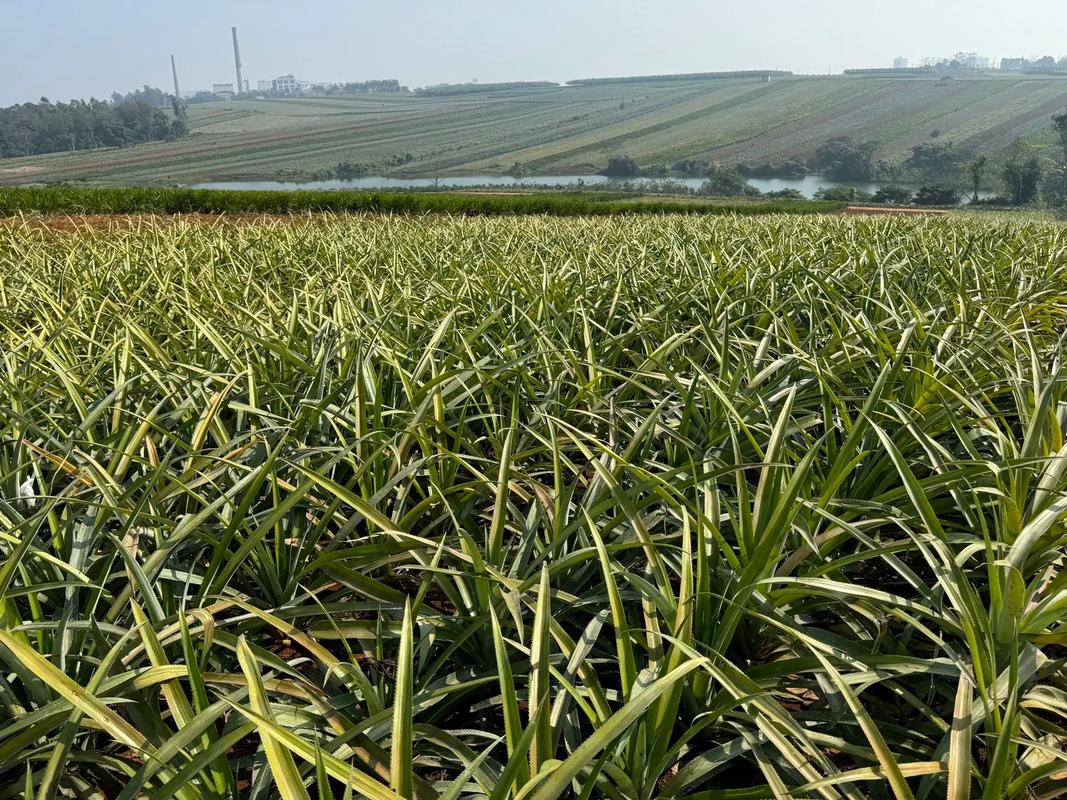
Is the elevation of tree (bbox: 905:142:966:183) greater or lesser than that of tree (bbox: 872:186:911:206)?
greater

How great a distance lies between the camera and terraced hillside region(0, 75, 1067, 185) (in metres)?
83.2

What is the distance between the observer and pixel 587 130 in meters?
110

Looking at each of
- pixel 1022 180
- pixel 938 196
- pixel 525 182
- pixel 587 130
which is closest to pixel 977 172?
pixel 1022 180

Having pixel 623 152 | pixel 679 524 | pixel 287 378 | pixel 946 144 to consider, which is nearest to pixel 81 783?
pixel 679 524

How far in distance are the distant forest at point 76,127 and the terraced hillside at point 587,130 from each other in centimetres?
530

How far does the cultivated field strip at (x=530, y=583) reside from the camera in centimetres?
89

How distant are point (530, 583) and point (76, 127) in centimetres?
12273

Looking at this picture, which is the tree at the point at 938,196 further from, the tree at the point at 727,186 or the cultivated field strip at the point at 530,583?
the cultivated field strip at the point at 530,583

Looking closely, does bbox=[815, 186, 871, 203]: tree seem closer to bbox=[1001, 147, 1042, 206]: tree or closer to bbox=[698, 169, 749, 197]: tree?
bbox=[698, 169, 749, 197]: tree

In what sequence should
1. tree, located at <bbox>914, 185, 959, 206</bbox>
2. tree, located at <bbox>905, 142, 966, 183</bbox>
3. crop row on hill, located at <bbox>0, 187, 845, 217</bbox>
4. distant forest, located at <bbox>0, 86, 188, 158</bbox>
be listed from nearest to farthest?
crop row on hill, located at <bbox>0, 187, 845, 217</bbox>
tree, located at <bbox>914, 185, 959, 206</bbox>
tree, located at <bbox>905, 142, 966, 183</bbox>
distant forest, located at <bbox>0, 86, 188, 158</bbox>

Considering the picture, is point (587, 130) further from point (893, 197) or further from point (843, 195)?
point (893, 197)

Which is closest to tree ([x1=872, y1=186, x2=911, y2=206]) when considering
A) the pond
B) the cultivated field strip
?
the pond

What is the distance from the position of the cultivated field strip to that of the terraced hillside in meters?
77.3

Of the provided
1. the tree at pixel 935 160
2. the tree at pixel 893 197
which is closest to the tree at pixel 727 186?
the tree at pixel 893 197
